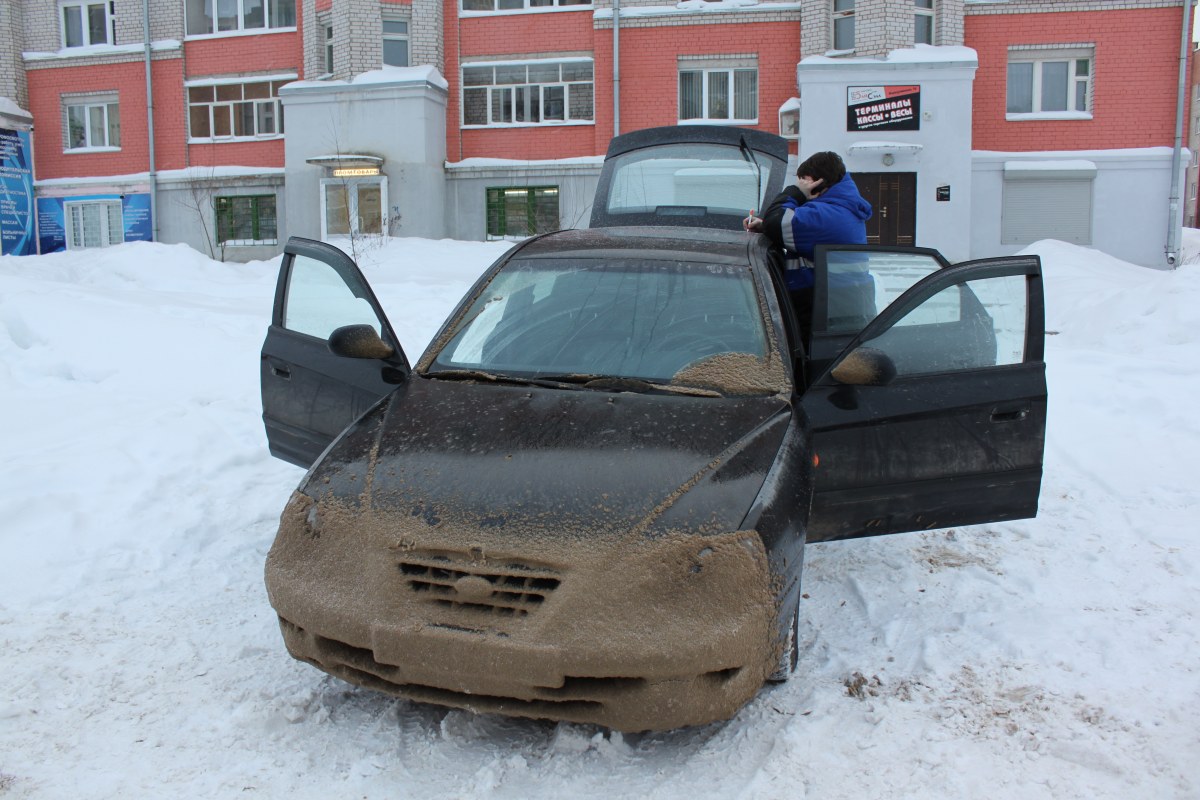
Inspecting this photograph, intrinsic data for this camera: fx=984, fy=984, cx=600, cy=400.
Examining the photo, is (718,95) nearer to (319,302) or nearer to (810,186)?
(810,186)

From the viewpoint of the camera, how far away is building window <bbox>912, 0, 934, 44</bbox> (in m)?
22.3

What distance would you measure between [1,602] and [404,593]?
212 cm

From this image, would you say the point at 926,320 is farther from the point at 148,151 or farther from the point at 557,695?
the point at 148,151

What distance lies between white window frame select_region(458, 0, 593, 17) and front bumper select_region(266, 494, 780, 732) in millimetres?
23651

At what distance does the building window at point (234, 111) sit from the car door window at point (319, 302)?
78.6 feet

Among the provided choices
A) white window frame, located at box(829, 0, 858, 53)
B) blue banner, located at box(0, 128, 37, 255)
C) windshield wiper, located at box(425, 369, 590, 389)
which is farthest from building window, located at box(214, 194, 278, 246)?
windshield wiper, located at box(425, 369, 590, 389)

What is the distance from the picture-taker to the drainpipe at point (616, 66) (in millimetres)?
23469

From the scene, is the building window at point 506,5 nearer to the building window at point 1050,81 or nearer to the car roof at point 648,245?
the building window at point 1050,81

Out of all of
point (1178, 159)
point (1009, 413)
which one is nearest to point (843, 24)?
point (1178, 159)

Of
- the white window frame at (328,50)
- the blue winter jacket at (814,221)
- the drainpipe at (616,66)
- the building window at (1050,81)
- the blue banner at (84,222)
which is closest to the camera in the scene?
the blue winter jacket at (814,221)

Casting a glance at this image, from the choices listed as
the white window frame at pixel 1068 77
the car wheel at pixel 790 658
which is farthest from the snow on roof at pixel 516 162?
the car wheel at pixel 790 658

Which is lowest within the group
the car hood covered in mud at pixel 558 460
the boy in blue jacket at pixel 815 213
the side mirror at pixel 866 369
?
the car hood covered in mud at pixel 558 460

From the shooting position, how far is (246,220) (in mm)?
26688

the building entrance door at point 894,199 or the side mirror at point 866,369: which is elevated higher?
the building entrance door at point 894,199
